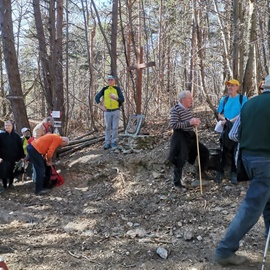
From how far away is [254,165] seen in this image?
127 inches

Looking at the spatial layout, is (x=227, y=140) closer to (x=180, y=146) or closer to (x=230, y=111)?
(x=230, y=111)

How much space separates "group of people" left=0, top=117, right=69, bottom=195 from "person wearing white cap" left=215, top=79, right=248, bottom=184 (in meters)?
3.59

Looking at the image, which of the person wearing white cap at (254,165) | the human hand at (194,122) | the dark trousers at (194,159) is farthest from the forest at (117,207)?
the human hand at (194,122)

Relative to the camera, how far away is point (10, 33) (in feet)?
30.7

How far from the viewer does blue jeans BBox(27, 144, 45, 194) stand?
23.6ft

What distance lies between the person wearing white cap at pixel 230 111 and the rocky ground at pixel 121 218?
29 centimetres

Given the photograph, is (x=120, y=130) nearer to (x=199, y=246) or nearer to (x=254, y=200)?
(x=199, y=246)

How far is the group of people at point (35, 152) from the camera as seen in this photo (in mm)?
7238

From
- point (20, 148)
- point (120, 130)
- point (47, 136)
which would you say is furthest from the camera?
point (120, 130)

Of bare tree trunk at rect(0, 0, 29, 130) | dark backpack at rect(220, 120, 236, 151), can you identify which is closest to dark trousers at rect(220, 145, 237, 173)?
dark backpack at rect(220, 120, 236, 151)

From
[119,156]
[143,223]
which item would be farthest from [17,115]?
[143,223]

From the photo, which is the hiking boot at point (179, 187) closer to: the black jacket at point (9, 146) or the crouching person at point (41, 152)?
the crouching person at point (41, 152)

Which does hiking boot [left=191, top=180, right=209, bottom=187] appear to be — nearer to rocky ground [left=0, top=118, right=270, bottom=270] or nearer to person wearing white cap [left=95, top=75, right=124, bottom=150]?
rocky ground [left=0, top=118, right=270, bottom=270]

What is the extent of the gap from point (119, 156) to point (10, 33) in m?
4.97
